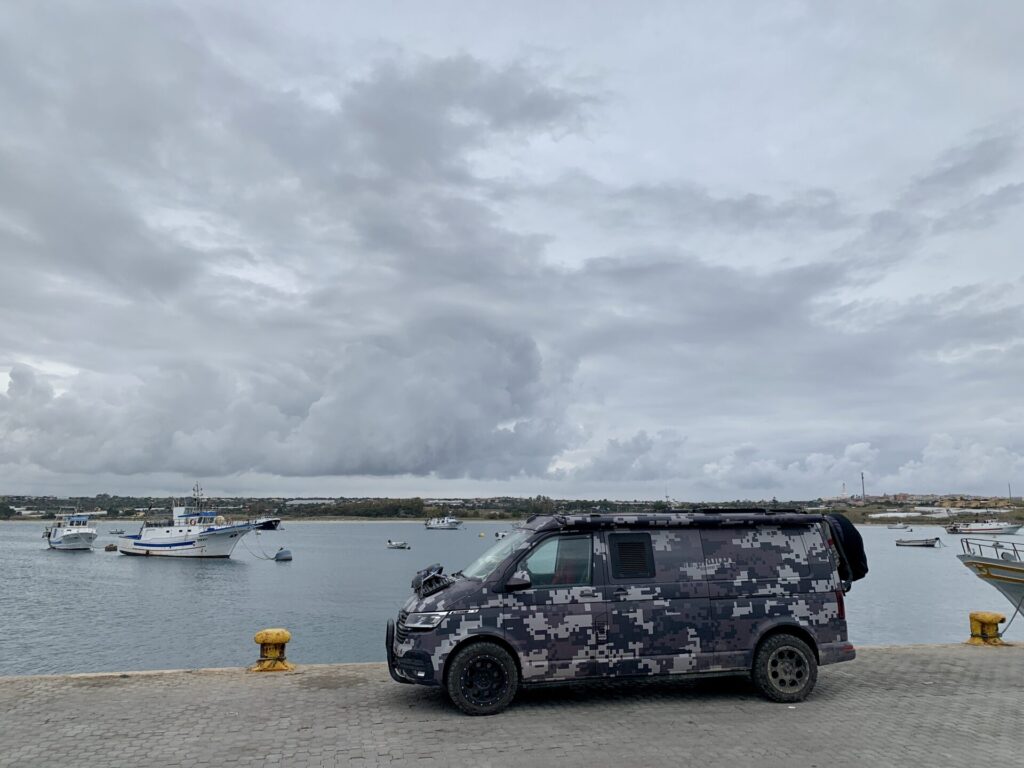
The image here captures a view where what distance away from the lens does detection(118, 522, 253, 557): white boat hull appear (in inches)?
3696

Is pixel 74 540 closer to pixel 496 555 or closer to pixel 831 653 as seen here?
pixel 496 555

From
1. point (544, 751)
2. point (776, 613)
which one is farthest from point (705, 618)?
point (544, 751)

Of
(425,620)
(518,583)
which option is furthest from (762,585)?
(425,620)

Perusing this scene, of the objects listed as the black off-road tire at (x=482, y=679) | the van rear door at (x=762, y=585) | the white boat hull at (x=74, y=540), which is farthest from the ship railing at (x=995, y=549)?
the white boat hull at (x=74, y=540)

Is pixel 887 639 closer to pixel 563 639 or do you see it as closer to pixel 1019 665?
pixel 1019 665

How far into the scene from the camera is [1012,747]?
25.7ft

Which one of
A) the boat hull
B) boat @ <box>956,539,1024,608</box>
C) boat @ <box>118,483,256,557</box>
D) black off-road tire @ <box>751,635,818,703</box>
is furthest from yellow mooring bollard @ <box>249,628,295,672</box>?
Answer: boat @ <box>118,483,256,557</box>

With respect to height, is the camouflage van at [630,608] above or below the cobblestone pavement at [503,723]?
above

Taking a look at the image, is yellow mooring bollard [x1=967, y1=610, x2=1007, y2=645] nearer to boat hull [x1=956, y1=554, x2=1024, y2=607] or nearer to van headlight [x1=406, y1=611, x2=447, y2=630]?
boat hull [x1=956, y1=554, x2=1024, y2=607]

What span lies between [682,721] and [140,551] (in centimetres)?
10155

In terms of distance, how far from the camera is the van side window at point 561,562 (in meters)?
9.24

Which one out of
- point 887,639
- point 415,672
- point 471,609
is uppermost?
point 471,609

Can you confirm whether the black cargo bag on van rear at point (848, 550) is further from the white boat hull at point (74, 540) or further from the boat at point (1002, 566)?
the white boat hull at point (74, 540)

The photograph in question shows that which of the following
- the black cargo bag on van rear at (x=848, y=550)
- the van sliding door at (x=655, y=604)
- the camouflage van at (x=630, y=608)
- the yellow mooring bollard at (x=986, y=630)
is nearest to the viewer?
the camouflage van at (x=630, y=608)
